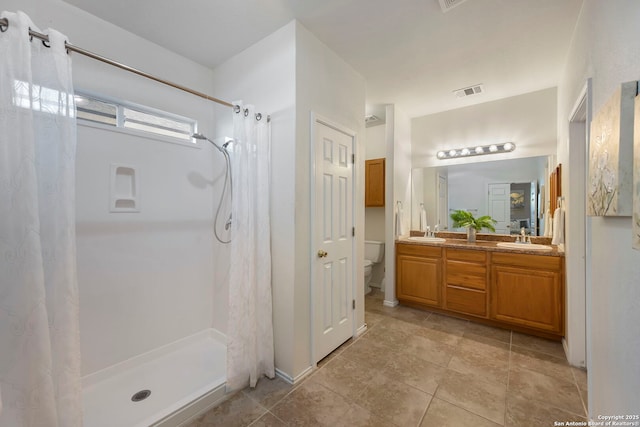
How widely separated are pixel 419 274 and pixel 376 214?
1.27 metres

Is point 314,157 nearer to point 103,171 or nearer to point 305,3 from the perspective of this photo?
point 305,3

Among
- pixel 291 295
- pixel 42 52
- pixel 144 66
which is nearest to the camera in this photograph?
pixel 42 52

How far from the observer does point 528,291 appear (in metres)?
2.51

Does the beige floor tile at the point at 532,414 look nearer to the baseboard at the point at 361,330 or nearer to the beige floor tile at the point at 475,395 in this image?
the beige floor tile at the point at 475,395

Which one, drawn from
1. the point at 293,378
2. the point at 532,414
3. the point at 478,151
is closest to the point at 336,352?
the point at 293,378

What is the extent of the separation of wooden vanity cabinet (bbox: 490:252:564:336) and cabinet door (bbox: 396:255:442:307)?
1.86ft

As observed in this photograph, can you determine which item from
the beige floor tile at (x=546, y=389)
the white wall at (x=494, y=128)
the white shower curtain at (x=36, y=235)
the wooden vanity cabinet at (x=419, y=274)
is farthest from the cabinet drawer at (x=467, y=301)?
the white shower curtain at (x=36, y=235)

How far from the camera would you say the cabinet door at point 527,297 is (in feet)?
7.79

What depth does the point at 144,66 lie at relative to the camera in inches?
83.6

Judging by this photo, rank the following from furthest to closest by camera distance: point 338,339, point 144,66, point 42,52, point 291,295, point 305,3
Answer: point 338,339 < point 144,66 < point 291,295 < point 305,3 < point 42,52

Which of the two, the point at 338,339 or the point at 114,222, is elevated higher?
the point at 114,222

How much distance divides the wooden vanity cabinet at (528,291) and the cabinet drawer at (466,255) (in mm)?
93

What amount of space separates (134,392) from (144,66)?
256 cm

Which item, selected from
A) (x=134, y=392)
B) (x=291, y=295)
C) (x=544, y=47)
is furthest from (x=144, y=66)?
(x=544, y=47)
